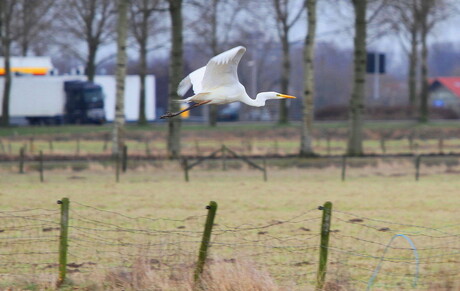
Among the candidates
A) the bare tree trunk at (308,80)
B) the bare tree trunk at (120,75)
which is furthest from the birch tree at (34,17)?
the bare tree trunk at (308,80)

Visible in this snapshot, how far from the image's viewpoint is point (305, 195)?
20969 millimetres

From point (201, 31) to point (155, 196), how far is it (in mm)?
29092

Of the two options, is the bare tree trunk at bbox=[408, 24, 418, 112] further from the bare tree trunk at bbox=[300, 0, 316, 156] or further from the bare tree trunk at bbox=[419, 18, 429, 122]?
the bare tree trunk at bbox=[300, 0, 316, 156]

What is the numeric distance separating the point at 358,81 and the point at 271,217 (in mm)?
14048

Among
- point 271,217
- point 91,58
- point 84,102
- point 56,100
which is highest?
point 91,58

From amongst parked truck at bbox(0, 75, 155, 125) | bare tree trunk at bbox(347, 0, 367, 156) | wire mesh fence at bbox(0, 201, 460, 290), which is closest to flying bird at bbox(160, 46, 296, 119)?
wire mesh fence at bbox(0, 201, 460, 290)

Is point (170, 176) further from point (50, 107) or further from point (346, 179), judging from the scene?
point (50, 107)

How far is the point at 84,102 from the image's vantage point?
58438 mm

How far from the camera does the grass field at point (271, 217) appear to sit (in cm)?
1096

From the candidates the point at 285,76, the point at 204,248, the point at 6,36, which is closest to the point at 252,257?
the point at 204,248

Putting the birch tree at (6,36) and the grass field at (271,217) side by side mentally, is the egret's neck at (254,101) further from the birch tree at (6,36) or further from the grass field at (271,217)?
the birch tree at (6,36)

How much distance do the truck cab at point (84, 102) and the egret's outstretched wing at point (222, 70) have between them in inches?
1907

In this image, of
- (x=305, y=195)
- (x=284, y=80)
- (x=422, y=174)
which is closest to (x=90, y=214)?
(x=305, y=195)

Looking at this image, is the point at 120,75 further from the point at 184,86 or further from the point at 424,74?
the point at 424,74
